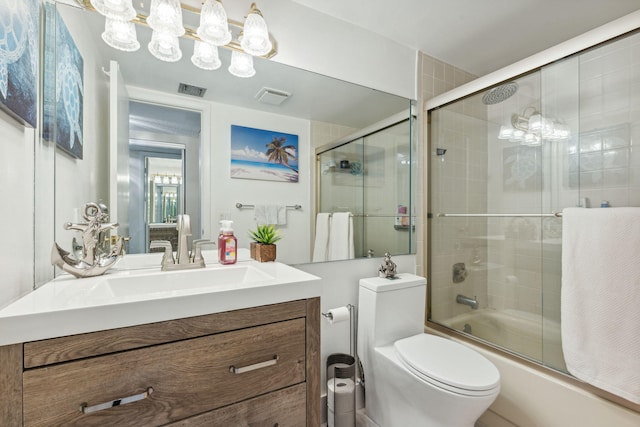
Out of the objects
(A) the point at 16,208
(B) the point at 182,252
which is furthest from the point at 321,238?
(A) the point at 16,208

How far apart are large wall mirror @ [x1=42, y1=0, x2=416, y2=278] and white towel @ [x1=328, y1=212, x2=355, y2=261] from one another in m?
0.08

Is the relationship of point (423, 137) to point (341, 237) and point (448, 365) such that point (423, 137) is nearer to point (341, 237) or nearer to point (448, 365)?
point (341, 237)

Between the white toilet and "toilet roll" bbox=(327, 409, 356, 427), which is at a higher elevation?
the white toilet

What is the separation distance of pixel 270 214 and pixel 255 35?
0.84 m

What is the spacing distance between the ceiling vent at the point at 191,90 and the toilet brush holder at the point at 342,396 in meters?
1.51

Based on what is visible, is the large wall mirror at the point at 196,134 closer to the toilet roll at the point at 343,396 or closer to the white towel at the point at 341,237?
the white towel at the point at 341,237

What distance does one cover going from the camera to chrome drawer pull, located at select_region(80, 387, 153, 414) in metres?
0.67

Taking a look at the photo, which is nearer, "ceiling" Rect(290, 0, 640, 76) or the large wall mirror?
the large wall mirror

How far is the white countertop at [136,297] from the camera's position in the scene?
638 mm

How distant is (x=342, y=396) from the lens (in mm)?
1476

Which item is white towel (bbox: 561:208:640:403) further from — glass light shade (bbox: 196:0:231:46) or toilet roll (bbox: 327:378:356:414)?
glass light shade (bbox: 196:0:231:46)

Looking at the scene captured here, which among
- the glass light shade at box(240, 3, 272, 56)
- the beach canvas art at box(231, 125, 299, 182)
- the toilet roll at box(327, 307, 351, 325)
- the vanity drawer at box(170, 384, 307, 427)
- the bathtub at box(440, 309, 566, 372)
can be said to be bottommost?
the bathtub at box(440, 309, 566, 372)

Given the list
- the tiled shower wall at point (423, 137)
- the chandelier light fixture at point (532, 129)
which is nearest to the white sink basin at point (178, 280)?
the tiled shower wall at point (423, 137)

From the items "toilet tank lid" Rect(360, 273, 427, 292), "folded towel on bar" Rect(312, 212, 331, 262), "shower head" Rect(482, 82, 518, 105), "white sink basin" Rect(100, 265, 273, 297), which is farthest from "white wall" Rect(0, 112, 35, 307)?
"shower head" Rect(482, 82, 518, 105)
